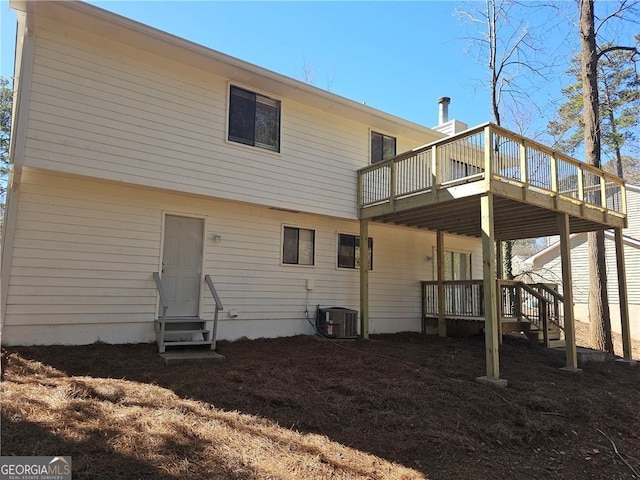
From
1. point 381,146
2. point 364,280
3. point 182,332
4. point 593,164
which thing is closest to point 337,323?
point 364,280

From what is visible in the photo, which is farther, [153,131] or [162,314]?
[153,131]

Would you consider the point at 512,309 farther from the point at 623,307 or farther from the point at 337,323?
the point at 337,323

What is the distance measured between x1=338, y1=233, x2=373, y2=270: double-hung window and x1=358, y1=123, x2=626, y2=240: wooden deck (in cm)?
91

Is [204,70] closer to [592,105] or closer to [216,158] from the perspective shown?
[216,158]

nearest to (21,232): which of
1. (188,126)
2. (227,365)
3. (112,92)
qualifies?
(112,92)

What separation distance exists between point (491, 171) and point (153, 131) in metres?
5.73

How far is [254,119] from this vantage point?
327 inches

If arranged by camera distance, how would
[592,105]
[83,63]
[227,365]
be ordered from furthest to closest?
[592,105] → [83,63] → [227,365]

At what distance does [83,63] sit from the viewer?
21.4ft

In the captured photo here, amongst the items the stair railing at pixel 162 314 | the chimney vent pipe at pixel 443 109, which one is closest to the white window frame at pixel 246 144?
the stair railing at pixel 162 314

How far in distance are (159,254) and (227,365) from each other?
263cm

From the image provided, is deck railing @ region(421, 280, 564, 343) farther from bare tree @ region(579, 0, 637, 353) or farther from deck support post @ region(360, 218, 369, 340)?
deck support post @ region(360, 218, 369, 340)

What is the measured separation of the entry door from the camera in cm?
748

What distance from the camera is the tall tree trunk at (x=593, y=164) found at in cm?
998
